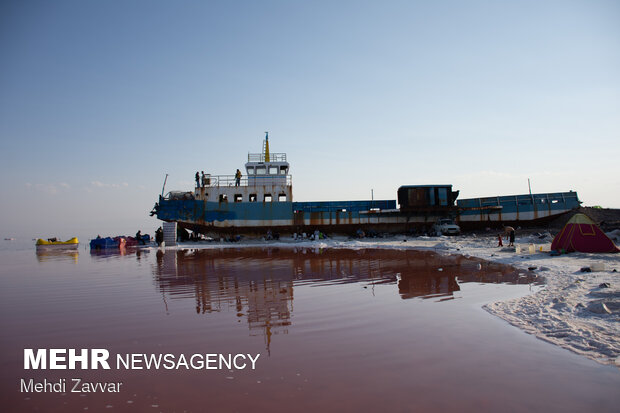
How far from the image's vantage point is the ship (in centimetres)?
3091

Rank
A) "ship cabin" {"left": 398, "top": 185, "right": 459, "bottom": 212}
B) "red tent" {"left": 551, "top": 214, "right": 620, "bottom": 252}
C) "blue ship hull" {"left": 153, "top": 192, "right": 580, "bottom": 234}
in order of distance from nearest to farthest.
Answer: "red tent" {"left": 551, "top": 214, "right": 620, "bottom": 252} < "blue ship hull" {"left": 153, "top": 192, "right": 580, "bottom": 234} < "ship cabin" {"left": 398, "top": 185, "right": 459, "bottom": 212}

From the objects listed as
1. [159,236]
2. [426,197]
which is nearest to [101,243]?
[159,236]

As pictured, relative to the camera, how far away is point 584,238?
14.7 m

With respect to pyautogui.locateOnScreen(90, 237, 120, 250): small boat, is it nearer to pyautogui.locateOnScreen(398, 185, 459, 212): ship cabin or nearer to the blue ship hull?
the blue ship hull

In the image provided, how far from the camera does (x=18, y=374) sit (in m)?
4.24

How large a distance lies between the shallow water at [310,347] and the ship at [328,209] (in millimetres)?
22143

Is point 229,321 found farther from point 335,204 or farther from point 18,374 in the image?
point 335,204

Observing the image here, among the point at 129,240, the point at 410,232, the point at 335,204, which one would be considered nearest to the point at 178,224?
the point at 129,240

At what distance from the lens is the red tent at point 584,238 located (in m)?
14.4

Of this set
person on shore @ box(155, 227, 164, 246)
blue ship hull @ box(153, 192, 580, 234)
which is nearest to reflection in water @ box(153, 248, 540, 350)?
person on shore @ box(155, 227, 164, 246)

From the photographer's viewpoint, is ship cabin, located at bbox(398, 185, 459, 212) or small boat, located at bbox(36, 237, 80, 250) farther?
ship cabin, located at bbox(398, 185, 459, 212)

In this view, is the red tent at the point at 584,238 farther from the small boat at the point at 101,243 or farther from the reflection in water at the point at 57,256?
the small boat at the point at 101,243

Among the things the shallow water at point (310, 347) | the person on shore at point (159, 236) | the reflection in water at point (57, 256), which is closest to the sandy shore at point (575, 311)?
the shallow water at point (310, 347)

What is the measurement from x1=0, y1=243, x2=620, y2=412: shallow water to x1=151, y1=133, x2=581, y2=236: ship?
2214 centimetres
